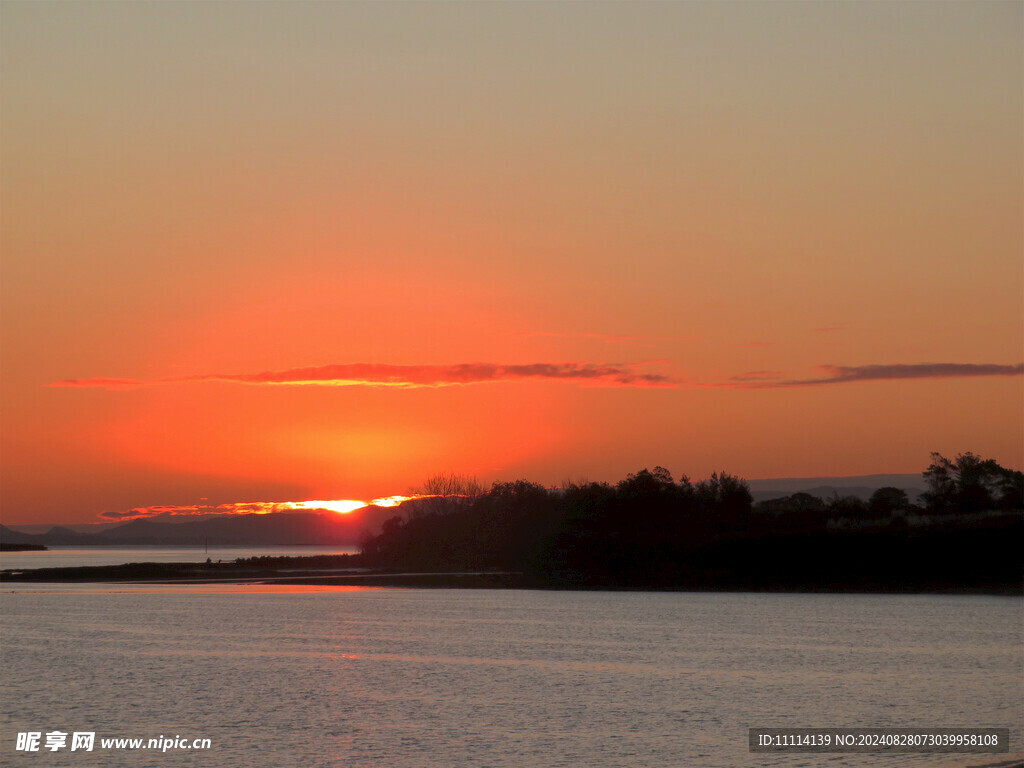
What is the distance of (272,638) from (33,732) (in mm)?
31372

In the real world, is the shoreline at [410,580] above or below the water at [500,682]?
below

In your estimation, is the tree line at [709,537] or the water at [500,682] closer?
the water at [500,682]

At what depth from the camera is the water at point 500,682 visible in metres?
30.0

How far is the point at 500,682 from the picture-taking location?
43.5 m

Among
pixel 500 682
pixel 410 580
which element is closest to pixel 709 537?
pixel 410 580

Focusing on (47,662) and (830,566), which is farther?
(830,566)

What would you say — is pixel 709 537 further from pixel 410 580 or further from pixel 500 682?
pixel 500 682

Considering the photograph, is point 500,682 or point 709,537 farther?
point 709,537

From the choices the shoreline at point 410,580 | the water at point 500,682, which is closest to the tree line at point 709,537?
the shoreline at point 410,580

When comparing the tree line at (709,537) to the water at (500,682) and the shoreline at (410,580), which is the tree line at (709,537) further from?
the water at (500,682)

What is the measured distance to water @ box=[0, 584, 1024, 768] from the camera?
30047 millimetres

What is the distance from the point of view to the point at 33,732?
106 feet

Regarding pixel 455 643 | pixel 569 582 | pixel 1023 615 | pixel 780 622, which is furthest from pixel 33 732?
pixel 569 582

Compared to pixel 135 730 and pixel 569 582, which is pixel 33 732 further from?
pixel 569 582
